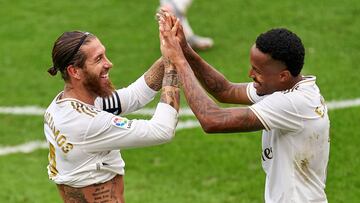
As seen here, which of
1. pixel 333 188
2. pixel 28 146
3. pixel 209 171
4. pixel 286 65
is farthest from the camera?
pixel 28 146

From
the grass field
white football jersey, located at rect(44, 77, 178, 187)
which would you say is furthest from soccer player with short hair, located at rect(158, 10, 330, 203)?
the grass field

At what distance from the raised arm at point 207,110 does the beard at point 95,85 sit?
0.53 m

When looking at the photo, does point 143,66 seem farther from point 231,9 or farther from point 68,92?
point 68,92

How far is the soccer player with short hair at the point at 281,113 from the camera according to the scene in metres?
5.88

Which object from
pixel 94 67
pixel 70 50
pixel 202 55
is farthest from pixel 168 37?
pixel 202 55

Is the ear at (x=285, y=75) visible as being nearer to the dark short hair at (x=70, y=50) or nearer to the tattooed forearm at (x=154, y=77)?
the tattooed forearm at (x=154, y=77)

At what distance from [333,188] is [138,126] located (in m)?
4.19

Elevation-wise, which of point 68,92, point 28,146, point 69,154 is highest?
point 68,92

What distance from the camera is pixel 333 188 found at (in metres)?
9.59

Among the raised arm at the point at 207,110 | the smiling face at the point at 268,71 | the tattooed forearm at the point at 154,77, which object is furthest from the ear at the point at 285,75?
the tattooed forearm at the point at 154,77

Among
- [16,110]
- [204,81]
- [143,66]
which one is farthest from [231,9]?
[204,81]

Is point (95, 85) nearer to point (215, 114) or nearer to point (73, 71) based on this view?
point (73, 71)

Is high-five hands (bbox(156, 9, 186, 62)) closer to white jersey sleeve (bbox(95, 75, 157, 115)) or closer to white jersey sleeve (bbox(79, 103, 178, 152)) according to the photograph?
white jersey sleeve (bbox(79, 103, 178, 152))

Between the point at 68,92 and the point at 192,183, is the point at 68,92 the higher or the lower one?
the higher one
